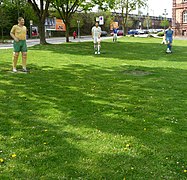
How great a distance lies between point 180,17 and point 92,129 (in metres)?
68.2

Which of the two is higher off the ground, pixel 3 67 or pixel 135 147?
pixel 3 67

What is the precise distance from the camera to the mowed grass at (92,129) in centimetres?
423

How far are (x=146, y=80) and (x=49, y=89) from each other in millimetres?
3534

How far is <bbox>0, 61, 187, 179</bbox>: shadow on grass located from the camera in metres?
4.25

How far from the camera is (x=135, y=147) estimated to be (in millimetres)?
4930

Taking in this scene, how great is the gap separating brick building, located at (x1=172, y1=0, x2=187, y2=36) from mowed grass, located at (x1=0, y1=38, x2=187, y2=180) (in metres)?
61.5

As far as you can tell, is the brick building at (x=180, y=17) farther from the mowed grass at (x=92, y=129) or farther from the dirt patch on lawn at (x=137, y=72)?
the mowed grass at (x=92, y=129)

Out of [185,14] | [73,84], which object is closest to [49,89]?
[73,84]

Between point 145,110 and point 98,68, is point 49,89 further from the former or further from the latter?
point 98,68

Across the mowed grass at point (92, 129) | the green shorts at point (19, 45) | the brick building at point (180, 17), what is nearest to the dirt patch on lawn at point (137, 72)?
the mowed grass at point (92, 129)

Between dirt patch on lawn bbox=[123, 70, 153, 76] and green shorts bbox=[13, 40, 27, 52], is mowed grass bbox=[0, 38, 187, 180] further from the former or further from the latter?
dirt patch on lawn bbox=[123, 70, 153, 76]

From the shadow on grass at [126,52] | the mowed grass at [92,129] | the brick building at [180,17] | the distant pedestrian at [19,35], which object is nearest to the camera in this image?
the mowed grass at [92,129]

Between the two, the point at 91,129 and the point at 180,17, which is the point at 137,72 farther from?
the point at 180,17

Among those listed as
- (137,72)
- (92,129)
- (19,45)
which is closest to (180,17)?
(137,72)
